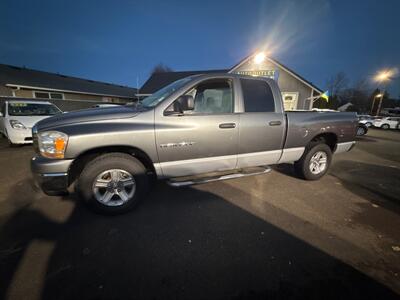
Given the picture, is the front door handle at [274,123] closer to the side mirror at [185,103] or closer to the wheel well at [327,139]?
the wheel well at [327,139]

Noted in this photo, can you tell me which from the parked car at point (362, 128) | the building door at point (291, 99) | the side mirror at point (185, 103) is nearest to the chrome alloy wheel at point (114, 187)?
the side mirror at point (185, 103)

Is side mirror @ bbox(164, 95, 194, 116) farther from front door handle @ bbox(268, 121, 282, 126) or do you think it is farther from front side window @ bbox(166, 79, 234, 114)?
front door handle @ bbox(268, 121, 282, 126)

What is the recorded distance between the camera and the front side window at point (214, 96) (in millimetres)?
3059

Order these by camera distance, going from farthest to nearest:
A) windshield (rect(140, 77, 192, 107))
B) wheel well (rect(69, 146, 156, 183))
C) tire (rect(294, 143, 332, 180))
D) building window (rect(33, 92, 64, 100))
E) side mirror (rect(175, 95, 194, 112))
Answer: building window (rect(33, 92, 64, 100)) → tire (rect(294, 143, 332, 180)) → windshield (rect(140, 77, 192, 107)) → side mirror (rect(175, 95, 194, 112)) → wheel well (rect(69, 146, 156, 183))

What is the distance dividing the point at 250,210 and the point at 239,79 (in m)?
2.30

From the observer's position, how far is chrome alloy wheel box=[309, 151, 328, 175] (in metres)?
4.02

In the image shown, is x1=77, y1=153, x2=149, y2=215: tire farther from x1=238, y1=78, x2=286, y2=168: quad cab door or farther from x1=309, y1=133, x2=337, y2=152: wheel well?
x1=309, y1=133, x2=337, y2=152: wheel well

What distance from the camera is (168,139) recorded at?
2.63m

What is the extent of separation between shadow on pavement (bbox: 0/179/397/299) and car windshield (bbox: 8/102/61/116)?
5.94 meters

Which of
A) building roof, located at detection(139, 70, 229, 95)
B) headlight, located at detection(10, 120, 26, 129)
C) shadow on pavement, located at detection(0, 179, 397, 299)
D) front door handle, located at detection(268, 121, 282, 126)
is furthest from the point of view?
building roof, located at detection(139, 70, 229, 95)

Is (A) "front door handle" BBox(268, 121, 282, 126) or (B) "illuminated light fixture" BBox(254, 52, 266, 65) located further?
(B) "illuminated light fixture" BBox(254, 52, 266, 65)

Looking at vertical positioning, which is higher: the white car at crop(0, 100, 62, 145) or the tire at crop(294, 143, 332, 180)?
the white car at crop(0, 100, 62, 145)

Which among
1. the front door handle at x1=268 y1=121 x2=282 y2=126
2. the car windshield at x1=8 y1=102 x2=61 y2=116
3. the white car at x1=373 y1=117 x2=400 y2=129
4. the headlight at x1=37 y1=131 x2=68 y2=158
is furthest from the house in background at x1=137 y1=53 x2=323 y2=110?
the headlight at x1=37 y1=131 x2=68 y2=158

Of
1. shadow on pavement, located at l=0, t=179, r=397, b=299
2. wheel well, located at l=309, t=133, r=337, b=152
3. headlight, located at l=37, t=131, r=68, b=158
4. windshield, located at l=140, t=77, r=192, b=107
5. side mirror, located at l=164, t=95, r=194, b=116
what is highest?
windshield, located at l=140, t=77, r=192, b=107
